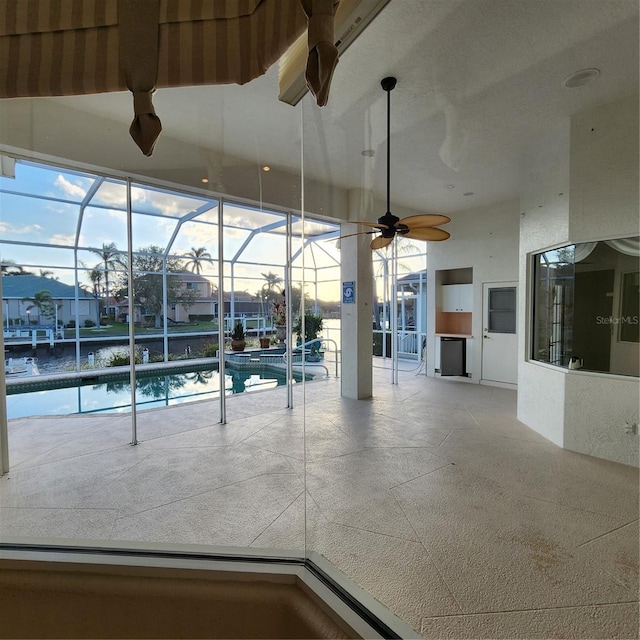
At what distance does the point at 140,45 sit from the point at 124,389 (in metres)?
5.37

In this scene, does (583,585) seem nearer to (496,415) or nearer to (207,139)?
(496,415)

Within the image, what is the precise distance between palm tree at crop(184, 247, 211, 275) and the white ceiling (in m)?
3.18

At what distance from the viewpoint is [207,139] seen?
4164mm

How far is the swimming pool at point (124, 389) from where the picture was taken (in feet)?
17.2

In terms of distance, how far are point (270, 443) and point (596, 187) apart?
14.1 feet

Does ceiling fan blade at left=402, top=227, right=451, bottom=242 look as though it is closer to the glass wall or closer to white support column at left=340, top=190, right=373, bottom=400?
the glass wall

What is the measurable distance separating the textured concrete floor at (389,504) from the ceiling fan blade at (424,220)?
251 cm

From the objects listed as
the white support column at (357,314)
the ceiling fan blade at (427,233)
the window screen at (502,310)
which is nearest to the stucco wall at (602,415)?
the ceiling fan blade at (427,233)

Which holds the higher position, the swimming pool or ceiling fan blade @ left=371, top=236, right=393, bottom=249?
ceiling fan blade @ left=371, top=236, right=393, bottom=249

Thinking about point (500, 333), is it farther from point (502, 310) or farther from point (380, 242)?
point (380, 242)

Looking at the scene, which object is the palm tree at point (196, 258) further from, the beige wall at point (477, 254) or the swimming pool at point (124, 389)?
the beige wall at point (477, 254)

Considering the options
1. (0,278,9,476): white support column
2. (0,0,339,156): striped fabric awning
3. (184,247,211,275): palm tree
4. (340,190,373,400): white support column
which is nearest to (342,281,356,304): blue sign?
(340,190,373,400): white support column

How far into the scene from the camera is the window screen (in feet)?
21.8

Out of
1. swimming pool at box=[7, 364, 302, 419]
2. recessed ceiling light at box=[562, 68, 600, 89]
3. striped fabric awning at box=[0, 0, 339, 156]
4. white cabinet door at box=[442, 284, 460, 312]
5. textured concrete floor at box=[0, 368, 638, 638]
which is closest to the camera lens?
striped fabric awning at box=[0, 0, 339, 156]
